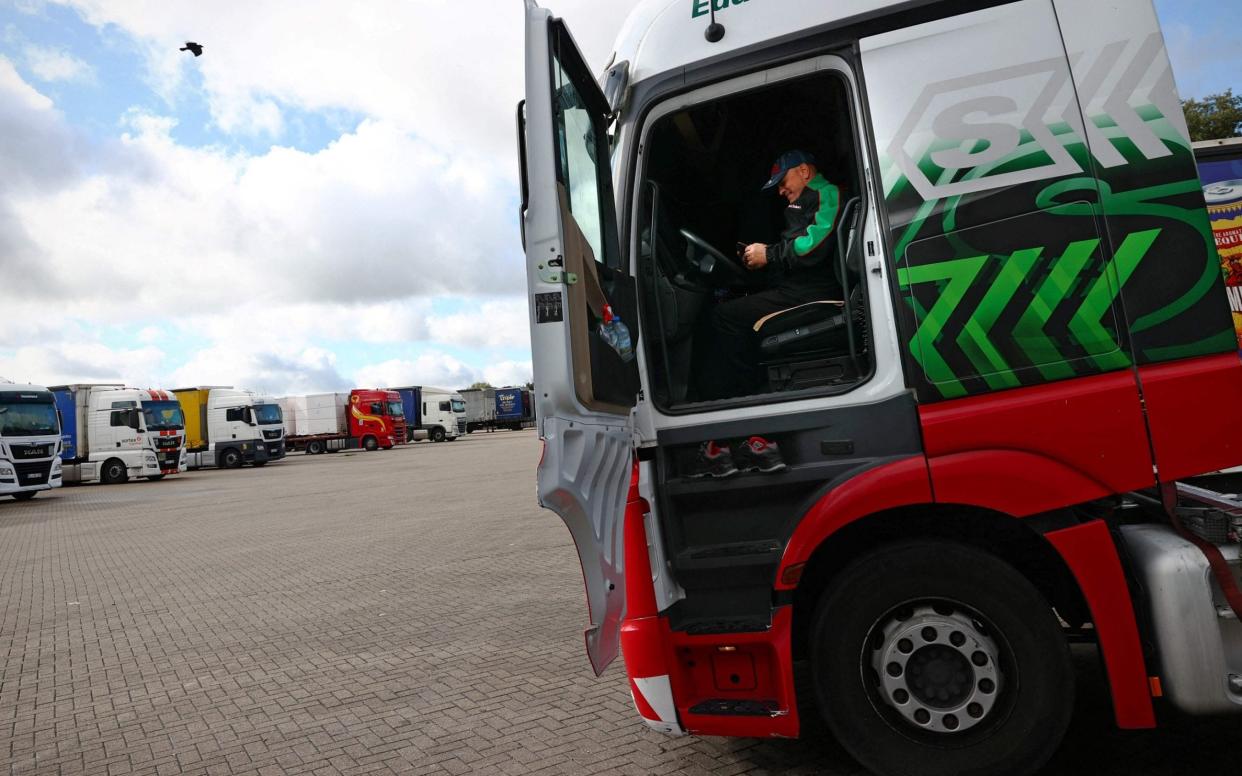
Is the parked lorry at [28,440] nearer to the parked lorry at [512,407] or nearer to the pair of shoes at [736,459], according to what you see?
the pair of shoes at [736,459]

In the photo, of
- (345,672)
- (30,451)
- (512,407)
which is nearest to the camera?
(345,672)

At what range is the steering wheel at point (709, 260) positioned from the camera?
12.3 feet

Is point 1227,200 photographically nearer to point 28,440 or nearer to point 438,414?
point 28,440

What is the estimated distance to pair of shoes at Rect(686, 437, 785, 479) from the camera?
307 centimetres

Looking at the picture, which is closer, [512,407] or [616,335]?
[616,335]

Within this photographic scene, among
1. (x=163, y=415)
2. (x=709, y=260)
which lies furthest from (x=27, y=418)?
(x=709, y=260)

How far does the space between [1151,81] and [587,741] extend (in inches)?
133

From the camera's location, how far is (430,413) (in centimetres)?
5159

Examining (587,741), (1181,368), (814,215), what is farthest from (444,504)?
(1181,368)

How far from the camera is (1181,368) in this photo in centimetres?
263

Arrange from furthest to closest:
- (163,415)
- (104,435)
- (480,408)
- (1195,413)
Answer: (480,408) → (163,415) → (104,435) → (1195,413)

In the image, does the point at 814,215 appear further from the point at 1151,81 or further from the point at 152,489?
the point at 152,489

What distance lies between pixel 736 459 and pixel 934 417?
73cm

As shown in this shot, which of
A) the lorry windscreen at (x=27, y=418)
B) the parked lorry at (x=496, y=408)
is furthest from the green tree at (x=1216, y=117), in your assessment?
the parked lorry at (x=496, y=408)
